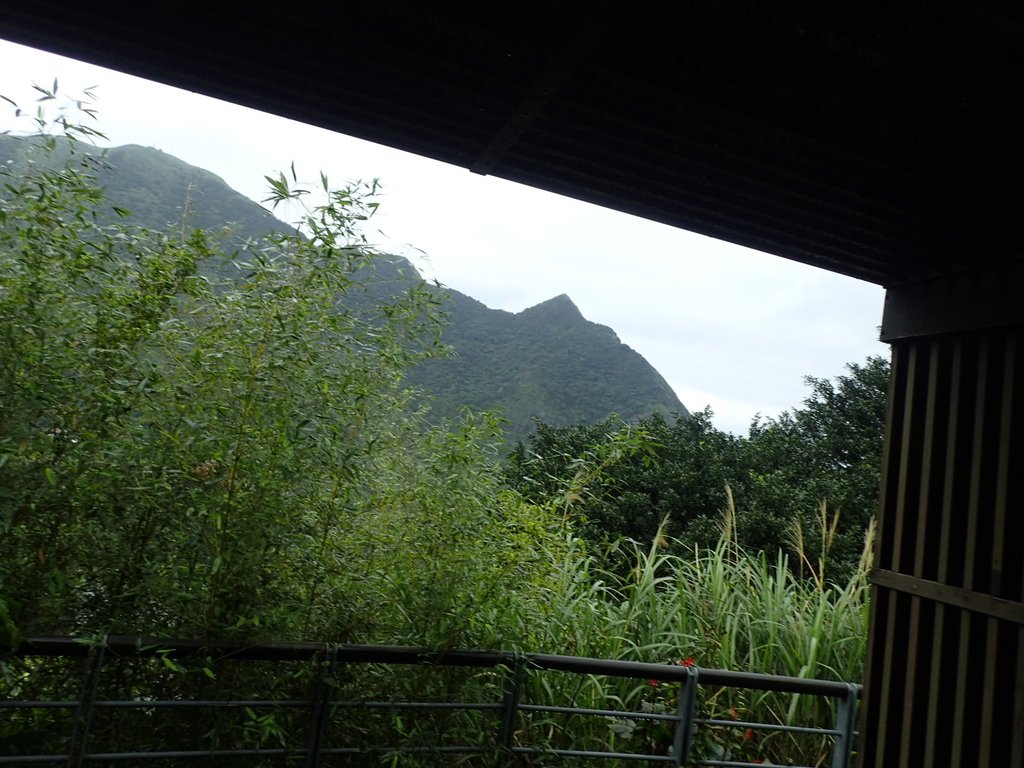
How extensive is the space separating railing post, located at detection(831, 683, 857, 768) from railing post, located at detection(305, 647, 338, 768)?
2078 mm

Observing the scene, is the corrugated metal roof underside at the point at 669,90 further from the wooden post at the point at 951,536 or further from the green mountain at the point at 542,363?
the green mountain at the point at 542,363

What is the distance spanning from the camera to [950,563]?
2.74 metres

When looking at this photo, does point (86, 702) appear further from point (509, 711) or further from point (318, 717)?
point (509, 711)

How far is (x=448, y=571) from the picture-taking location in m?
2.79

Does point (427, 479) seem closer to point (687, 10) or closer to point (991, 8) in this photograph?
point (687, 10)

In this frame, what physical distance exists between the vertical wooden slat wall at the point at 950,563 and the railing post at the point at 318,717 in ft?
6.45

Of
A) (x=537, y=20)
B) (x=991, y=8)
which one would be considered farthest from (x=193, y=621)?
(x=991, y=8)

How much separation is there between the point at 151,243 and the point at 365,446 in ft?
3.10

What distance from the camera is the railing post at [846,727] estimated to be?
327 cm

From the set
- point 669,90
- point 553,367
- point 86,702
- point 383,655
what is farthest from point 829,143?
point 553,367

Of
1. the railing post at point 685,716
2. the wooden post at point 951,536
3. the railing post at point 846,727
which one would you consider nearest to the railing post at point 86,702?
the railing post at point 685,716

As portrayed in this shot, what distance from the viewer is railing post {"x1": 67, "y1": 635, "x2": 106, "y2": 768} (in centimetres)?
230

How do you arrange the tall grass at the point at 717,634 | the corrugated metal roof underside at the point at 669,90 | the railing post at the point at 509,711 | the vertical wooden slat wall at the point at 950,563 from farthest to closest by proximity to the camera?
the tall grass at the point at 717,634, the railing post at the point at 509,711, the vertical wooden slat wall at the point at 950,563, the corrugated metal roof underside at the point at 669,90

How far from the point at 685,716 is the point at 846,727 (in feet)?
2.41
